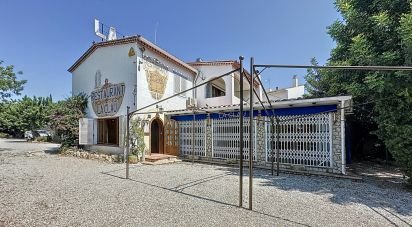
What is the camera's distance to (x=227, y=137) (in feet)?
41.8

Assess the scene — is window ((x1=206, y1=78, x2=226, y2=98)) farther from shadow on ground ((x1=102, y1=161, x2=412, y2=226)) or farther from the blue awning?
shadow on ground ((x1=102, y1=161, x2=412, y2=226))

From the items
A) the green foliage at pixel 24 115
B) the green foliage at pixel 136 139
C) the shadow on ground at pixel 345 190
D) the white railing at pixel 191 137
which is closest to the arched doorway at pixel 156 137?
the white railing at pixel 191 137

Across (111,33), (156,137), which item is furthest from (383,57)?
(111,33)

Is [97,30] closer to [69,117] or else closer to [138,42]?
[138,42]

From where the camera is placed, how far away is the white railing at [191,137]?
535 inches

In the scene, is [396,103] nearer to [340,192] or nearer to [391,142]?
[391,142]

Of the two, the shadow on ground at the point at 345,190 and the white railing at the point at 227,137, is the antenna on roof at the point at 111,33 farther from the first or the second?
the shadow on ground at the point at 345,190

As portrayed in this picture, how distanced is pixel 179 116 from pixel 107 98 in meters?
4.48

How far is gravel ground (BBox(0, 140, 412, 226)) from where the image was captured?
4715 mm

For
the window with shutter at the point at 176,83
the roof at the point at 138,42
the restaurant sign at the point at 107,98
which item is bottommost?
the restaurant sign at the point at 107,98

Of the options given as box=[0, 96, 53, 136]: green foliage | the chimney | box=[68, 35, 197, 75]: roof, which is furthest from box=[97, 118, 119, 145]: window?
box=[0, 96, 53, 136]: green foliage

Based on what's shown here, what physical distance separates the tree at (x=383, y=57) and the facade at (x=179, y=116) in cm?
162

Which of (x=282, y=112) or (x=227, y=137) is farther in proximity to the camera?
(x=227, y=137)

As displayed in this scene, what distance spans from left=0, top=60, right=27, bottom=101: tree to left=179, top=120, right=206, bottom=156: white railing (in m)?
14.1
